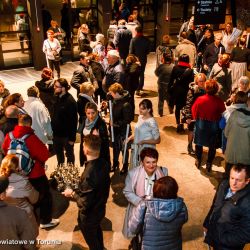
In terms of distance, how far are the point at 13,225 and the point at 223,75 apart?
19.2ft

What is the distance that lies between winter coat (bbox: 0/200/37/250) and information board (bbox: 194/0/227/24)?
680 cm

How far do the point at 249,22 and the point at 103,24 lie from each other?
6.35 m

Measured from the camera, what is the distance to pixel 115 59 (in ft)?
25.8

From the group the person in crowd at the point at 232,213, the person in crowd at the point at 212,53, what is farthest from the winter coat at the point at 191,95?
the person in crowd at the point at 232,213

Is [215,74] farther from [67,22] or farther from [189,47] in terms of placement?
[67,22]

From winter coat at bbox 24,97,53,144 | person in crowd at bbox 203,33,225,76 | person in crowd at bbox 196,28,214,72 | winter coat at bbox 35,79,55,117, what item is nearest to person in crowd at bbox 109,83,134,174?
winter coat at bbox 24,97,53,144

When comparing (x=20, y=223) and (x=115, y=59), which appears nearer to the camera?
(x=20, y=223)

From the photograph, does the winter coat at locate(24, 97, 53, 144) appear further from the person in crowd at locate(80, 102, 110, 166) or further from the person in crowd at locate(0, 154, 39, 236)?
the person in crowd at locate(0, 154, 39, 236)

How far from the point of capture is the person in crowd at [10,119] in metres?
5.38

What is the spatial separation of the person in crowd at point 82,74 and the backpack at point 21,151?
3.18 metres

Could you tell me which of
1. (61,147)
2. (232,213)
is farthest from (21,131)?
(232,213)

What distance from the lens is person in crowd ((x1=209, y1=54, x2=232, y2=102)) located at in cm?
784

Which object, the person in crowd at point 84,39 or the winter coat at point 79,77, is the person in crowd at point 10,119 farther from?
the person in crowd at point 84,39

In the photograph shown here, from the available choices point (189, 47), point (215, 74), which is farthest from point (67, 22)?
point (215, 74)
